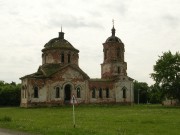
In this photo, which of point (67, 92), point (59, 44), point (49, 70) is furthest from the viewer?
point (59, 44)

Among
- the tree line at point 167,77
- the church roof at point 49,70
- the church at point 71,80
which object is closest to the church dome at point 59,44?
the church at point 71,80

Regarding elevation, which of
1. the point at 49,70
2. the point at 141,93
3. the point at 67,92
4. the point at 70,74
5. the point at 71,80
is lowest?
the point at 141,93

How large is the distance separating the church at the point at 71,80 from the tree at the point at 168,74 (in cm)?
810

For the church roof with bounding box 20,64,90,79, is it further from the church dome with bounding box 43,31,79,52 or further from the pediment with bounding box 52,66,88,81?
the church dome with bounding box 43,31,79,52

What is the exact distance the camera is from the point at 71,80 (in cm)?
5731

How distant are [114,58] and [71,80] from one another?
911 cm

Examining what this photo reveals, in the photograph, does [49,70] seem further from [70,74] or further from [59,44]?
[59,44]

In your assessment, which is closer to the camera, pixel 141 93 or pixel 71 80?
pixel 71 80

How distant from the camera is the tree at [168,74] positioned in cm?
5425

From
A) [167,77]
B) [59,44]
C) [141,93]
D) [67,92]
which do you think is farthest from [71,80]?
[141,93]

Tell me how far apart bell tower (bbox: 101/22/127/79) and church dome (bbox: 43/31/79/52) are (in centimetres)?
606

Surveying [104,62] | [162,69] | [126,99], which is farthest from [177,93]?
[104,62]

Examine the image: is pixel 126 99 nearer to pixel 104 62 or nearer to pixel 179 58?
pixel 104 62

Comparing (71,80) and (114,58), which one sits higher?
(114,58)
